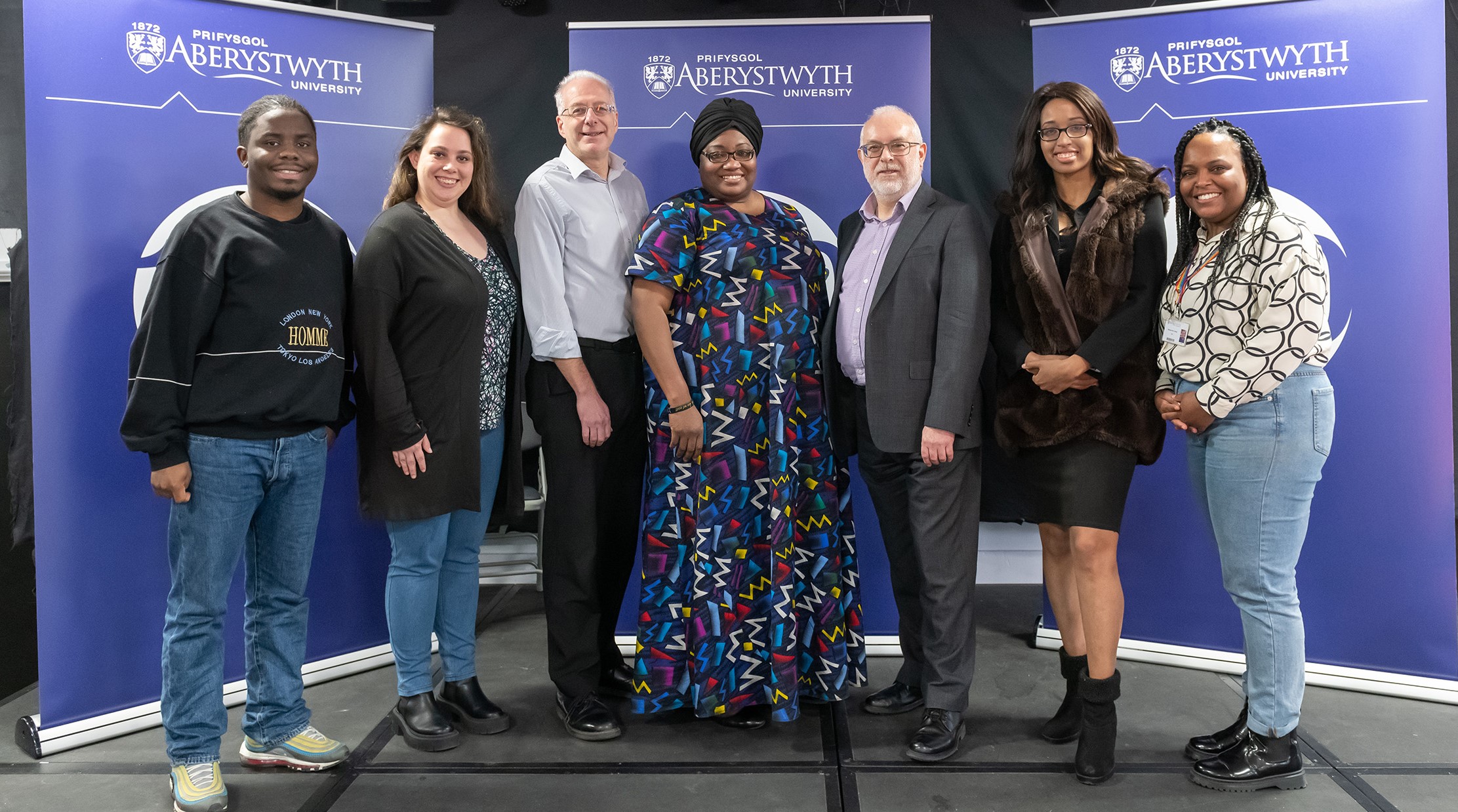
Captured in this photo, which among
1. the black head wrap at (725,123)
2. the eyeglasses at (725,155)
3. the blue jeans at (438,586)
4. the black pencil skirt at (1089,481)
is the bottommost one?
the blue jeans at (438,586)

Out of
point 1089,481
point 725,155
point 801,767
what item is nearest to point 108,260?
point 725,155

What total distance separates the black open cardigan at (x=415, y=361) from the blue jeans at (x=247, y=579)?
0.17 metres

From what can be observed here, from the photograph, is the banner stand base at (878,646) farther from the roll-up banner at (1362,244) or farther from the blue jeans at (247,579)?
the blue jeans at (247,579)

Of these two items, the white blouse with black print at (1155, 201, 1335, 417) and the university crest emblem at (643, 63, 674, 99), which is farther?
the university crest emblem at (643, 63, 674, 99)

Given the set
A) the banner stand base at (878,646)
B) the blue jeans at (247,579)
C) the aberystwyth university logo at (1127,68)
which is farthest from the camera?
the banner stand base at (878,646)

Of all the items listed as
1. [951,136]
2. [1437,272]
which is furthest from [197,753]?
[1437,272]

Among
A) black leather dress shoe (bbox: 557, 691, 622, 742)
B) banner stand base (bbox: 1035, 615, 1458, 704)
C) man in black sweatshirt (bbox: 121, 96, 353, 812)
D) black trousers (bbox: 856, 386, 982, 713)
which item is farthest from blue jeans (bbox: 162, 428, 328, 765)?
banner stand base (bbox: 1035, 615, 1458, 704)

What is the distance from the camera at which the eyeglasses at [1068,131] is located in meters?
2.41

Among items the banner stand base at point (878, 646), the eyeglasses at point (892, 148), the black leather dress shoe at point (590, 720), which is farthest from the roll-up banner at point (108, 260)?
the eyeglasses at point (892, 148)

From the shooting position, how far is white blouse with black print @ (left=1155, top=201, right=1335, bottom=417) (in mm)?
2211

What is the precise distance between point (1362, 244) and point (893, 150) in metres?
1.66

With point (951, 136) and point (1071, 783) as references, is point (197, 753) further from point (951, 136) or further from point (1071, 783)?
point (951, 136)

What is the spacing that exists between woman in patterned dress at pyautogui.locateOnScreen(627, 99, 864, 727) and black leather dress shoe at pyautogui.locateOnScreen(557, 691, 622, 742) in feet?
0.31

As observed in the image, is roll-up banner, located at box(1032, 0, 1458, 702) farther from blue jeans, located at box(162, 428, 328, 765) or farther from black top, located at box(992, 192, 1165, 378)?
blue jeans, located at box(162, 428, 328, 765)
